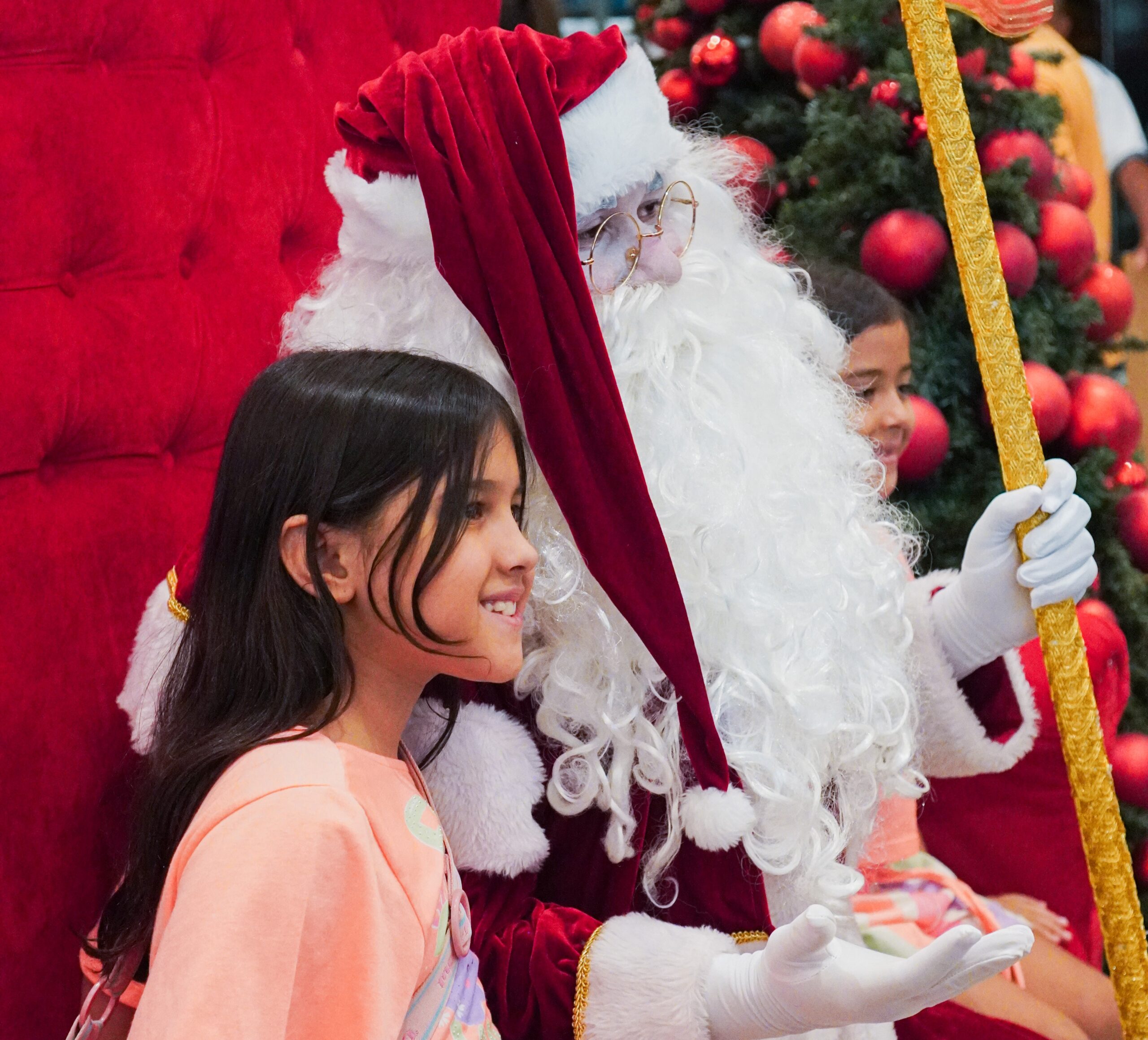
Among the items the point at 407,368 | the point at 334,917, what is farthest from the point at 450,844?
the point at 407,368

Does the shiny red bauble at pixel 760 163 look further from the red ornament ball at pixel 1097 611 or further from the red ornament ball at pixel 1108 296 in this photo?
the red ornament ball at pixel 1097 611

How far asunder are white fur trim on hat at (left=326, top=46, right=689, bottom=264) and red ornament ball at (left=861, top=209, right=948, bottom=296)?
0.75 m

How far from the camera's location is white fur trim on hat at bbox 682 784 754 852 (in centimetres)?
116

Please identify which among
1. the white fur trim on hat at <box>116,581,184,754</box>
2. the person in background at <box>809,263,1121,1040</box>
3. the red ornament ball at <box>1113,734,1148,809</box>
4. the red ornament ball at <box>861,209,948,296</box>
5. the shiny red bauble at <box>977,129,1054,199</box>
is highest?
the white fur trim on hat at <box>116,581,184,754</box>

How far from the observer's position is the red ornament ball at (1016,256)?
189cm

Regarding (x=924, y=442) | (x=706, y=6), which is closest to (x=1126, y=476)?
(x=924, y=442)

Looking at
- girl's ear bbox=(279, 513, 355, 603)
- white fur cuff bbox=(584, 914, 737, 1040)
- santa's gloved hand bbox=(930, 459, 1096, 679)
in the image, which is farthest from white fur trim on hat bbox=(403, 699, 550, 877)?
santa's gloved hand bbox=(930, 459, 1096, 679)

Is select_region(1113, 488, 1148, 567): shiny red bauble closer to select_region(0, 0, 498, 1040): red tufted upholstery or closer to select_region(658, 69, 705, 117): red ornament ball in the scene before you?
select_region(658, 69, 705, 117): red ornament ball

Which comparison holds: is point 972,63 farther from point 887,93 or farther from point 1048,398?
point 1048,398

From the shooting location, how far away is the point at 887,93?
1906 mm

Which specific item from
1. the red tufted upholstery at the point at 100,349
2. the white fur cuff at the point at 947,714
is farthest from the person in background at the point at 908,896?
the red tufted upholstery at the point at 100,349

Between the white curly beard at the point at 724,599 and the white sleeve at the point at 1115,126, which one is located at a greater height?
the white curly beard at the point at 724,599

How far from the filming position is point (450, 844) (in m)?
1.20

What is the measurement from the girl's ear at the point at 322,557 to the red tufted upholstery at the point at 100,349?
17.3 inches
